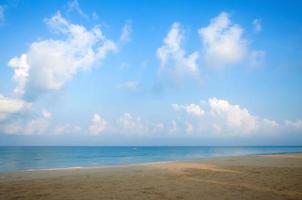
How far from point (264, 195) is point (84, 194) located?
665 centimetres

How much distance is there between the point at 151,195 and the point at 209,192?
2.28 m

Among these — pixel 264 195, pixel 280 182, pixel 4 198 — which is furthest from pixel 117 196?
pixel 280 182

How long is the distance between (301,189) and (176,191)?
15.8ft

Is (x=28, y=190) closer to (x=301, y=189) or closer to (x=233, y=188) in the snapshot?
(x=233, y=188)

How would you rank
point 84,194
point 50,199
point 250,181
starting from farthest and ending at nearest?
point 250,181 → point 84,194 → point 50,199

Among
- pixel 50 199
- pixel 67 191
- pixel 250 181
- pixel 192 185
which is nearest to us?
pixel 50 199

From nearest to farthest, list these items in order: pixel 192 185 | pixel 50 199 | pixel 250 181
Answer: pixel 50 199
pixel 192 185
pixel 250 181

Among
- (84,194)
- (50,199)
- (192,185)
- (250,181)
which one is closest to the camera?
(50,199)

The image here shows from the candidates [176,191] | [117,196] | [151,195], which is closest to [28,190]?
[117,196]

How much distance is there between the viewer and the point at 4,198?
8961 millimetres

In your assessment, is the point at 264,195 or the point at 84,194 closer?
the point at 264,195

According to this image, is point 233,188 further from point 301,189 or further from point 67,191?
point 67,191

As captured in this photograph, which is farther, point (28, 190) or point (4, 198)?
A: point (28, 190)

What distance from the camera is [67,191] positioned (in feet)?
32.8
